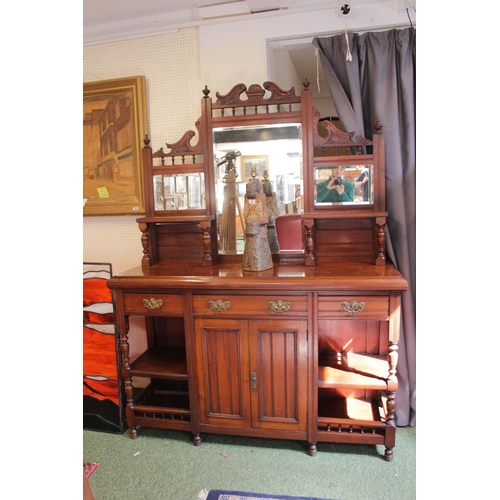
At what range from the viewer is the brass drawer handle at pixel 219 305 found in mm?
1935

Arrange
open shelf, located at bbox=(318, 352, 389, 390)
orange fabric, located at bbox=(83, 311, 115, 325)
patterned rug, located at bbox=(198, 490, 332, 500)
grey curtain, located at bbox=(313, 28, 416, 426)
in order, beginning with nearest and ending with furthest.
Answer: patterned rug, located at bbox=(198, 490, 332, 500) < open shelf, located at bbox=(318, 352, 389, 390) < grey curtain, located at bbox=(313, 28, 416, 426) < orange fabric, located at bbox=(83, 311, 115, 325)

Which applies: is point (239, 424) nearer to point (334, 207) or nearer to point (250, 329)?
point (250, 329)

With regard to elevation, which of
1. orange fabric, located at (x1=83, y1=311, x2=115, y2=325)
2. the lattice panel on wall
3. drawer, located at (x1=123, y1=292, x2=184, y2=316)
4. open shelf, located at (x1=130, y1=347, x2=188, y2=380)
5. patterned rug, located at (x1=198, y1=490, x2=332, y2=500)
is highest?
the lattice panel on wall

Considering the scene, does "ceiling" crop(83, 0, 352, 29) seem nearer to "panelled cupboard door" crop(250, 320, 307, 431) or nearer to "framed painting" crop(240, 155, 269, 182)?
"framed painting" crop(240, 155, 269, 182)

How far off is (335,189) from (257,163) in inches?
19.2

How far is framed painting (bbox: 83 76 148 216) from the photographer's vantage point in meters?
2.43

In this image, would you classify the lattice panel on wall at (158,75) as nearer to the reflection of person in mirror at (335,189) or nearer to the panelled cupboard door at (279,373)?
the reflection of person in mirror at (335,189)

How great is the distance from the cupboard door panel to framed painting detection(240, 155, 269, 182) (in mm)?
886

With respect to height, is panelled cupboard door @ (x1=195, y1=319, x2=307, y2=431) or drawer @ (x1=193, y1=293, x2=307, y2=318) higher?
drawer @ (x1=193, y1=293, x2=307, y2=318)

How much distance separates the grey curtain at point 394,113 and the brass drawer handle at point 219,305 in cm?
101

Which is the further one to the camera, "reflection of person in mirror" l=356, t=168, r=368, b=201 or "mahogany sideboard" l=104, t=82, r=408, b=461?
"reflection of person in mirror" l=356, t=168, r=368, b=201

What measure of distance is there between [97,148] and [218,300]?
1.43m

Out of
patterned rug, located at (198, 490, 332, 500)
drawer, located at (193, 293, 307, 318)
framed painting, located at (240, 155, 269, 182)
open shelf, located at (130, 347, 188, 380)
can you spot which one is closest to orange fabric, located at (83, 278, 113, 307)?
open shelf, located at (130, 347, 188, 380)

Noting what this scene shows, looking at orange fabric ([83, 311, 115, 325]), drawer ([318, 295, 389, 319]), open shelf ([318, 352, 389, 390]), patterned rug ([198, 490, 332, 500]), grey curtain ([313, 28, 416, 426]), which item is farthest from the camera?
orange fabric ([83, 311, 115, 325])
